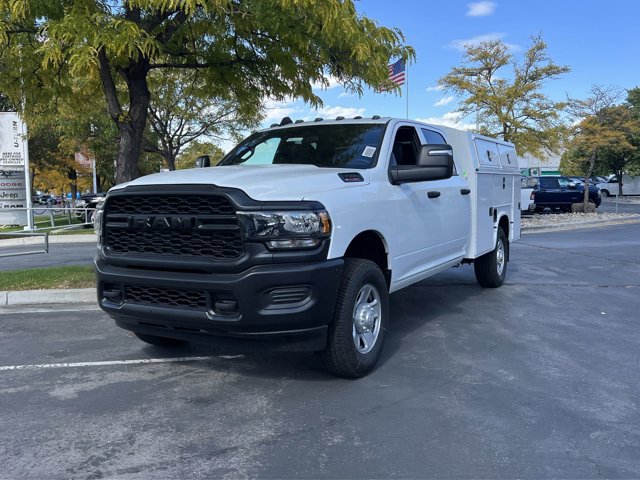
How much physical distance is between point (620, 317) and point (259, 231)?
4950 mm

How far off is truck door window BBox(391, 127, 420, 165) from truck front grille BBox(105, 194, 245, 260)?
2246mm

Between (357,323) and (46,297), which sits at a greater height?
(357,323)

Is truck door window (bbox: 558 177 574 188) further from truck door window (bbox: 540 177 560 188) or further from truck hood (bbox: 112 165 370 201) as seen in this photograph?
truck hood (bbox: 112 165 370 201)

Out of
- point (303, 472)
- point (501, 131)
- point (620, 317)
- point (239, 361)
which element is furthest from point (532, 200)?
point (303, 472)

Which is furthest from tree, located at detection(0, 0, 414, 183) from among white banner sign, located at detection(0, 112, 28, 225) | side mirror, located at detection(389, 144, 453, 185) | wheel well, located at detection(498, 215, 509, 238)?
white banner sign, located at detection(0, 112, 28, 225)

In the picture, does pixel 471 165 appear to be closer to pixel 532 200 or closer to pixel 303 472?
pixel 303 472

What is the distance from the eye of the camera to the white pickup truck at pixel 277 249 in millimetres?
3674

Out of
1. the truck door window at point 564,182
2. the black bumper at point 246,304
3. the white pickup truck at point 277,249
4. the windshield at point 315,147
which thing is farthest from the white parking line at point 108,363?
the truck door window at point 564,182

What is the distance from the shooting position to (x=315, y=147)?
5.34 meters

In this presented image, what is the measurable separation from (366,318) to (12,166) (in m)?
19.7

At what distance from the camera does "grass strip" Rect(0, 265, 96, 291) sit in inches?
304

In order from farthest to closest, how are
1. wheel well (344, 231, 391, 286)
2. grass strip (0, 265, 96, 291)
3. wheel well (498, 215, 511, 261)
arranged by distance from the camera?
1. wheel well (498, 215, 511, 261)
2. grass strip (0, 265, 96, 291)
3. wheel well (344, 231, 391, 286)

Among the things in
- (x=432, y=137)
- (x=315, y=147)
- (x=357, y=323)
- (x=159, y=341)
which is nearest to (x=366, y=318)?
(x=357, y=323)

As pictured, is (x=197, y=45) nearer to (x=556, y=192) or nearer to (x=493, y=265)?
(x=493, y=265)
